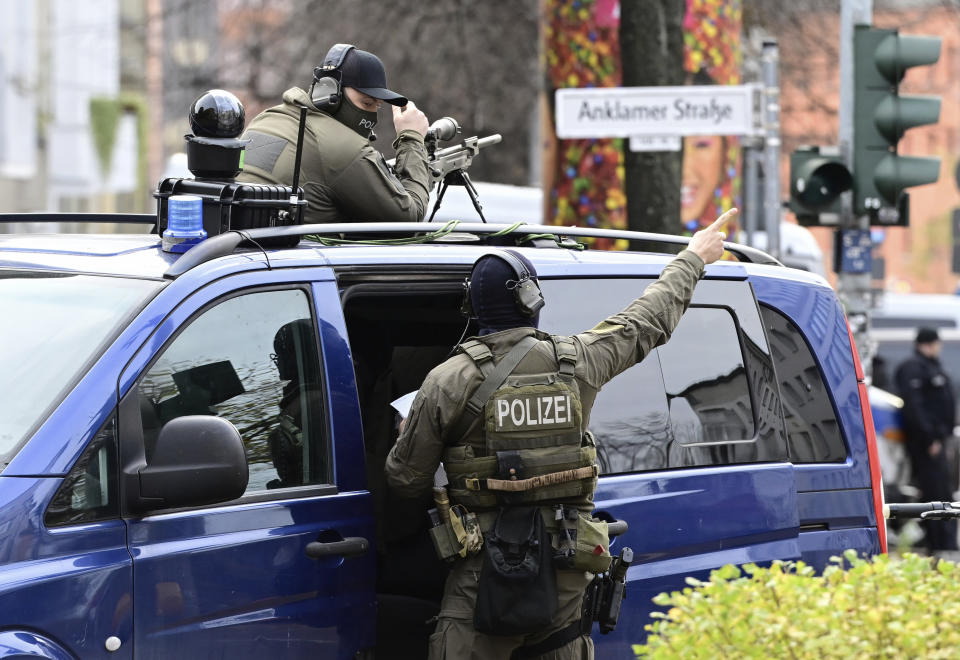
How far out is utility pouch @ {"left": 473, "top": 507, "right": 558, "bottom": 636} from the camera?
4.09 meters

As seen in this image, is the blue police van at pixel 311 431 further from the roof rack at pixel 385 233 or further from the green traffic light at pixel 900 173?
the green traffic light at pixel 900 173

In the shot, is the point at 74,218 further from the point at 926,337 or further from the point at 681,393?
the point at 926,337

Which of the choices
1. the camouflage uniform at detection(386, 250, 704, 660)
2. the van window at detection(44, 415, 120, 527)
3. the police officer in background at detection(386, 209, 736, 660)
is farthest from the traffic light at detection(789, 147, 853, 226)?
the van window at detection(44, 415, 120, 527)

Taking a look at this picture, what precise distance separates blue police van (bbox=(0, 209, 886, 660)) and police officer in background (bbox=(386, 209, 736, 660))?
0.75ft

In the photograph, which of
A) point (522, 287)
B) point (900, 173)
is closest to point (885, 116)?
point (900, 173)

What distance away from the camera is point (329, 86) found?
5312mm

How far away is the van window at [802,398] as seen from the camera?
514 cm

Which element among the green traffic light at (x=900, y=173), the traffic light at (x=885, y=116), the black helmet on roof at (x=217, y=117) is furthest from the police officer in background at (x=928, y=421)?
the black helmet on roof at (x=217, y=117)

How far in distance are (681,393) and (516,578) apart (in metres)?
1.03

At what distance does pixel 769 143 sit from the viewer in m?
10.4

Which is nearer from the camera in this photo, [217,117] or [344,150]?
[217,117]

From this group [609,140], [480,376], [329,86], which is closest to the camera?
[480,376]

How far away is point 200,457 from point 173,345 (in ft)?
1.27

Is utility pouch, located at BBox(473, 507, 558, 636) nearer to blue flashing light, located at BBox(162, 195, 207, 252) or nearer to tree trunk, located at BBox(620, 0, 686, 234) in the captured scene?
blue flashing light, located at BBox(162, 195, 207, 252)
